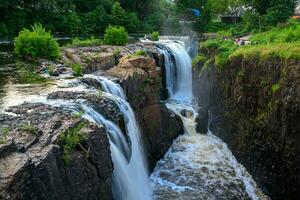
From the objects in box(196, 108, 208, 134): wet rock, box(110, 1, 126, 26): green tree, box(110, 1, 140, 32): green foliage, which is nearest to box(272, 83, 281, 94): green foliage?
box(196, 108, 208, 134): wet rock

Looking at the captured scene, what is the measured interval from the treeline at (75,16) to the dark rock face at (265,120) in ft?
92.4

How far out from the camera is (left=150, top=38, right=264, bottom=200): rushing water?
15.2 metres

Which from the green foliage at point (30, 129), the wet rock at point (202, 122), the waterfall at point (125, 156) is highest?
the green foliage at point (30, 129)

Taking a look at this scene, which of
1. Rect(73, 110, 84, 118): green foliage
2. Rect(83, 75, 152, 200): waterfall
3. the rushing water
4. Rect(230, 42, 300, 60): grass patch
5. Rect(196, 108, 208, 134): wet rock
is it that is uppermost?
Rect(230, 42, 300, 60): grass patch

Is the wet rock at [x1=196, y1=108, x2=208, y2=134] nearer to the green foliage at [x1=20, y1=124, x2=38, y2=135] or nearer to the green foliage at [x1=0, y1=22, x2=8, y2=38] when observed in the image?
the green foliage at [x1=20, y1=124, x2=38, y2=135]

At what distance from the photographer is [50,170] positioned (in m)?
7.93

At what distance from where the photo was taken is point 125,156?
12.5 m

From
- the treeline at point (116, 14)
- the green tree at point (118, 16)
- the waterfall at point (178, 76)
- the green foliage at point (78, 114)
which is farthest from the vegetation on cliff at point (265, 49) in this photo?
the green tree at point (118, 16)

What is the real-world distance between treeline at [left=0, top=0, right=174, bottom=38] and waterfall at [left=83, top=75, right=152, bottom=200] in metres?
28.7

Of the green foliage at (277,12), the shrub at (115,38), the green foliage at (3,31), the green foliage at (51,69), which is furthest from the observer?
the green foliage at (3,31)

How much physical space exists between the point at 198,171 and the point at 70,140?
897cm

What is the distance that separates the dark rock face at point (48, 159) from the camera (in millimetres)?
7250

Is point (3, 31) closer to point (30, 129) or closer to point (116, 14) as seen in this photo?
point (116, 14)

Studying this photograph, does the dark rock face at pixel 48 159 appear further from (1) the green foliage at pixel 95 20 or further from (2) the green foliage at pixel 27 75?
(1) the green foliage at pixel 95 20
